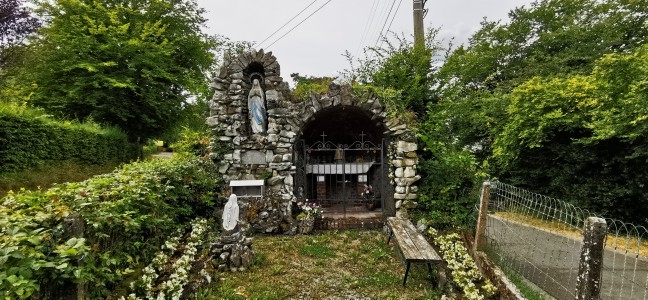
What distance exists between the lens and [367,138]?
998 centimetres

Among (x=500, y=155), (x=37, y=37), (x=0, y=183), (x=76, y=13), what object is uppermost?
(x=76, y=13)

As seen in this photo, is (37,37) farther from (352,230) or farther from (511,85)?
(511,85)

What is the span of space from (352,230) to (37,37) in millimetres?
16331

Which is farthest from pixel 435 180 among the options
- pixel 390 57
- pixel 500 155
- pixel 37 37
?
pixel 37 37

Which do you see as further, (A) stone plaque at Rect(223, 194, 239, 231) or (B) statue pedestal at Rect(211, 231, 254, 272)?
(A) stone plaque at Rect(223, 194, 239, 231)

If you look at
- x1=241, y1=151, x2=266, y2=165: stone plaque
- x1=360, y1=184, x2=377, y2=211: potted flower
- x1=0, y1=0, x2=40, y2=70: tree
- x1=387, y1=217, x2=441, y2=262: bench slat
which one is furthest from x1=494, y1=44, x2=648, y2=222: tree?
x1=0, y1=0, x2=40, y2=70: tree

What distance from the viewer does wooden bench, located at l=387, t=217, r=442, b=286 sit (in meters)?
4.28

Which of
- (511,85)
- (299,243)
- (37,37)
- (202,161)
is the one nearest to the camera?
(299,243)

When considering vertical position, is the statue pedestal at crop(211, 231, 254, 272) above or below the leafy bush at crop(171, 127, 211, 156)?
below

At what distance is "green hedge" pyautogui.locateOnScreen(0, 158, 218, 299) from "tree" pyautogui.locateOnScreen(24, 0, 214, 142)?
31.2 feet

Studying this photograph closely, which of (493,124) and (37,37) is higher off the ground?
(37,37)

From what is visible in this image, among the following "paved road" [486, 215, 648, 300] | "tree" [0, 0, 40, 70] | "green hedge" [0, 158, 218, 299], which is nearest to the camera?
"green hedge" [0, 158, 218, 299]

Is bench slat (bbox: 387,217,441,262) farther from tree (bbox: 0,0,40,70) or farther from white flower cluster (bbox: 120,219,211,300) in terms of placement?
tree (bbox: 0,0,40,70)

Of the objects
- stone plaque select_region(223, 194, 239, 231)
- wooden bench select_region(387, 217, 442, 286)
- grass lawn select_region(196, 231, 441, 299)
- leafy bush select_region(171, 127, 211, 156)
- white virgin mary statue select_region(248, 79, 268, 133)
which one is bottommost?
grass lawn select_region(196, 231, 441, 299)
